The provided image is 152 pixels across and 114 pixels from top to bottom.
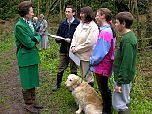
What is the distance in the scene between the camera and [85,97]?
6078mm

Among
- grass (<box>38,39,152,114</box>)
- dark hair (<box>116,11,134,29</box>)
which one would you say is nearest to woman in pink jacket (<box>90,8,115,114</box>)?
dark hair (<box>116,11,134,29</box>)

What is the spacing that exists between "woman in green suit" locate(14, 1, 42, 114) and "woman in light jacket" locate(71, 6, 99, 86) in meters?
0.93

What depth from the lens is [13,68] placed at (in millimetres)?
10898

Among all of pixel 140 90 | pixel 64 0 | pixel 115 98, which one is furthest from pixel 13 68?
pixel 64 0

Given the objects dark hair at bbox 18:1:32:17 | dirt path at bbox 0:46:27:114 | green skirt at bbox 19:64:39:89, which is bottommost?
dirt path at bbox 0:46:27:114

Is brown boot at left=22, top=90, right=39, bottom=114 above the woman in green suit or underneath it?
underneath

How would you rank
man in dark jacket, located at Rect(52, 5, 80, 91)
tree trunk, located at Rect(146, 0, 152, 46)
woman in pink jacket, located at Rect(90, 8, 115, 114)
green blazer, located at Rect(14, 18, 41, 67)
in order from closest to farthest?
woman in pink jacket, located at Rect(90, 8, 115, 114) < green blazer, located at Rect(14, 18, 41, 67) < man in dark jacket, located at Rect(52, 5, 80, 91) < tree trunk, located at Rect(146, 0, 152, 46)

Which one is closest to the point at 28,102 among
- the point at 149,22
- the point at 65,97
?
the point at 65,97

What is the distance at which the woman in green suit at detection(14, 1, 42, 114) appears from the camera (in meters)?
5.75

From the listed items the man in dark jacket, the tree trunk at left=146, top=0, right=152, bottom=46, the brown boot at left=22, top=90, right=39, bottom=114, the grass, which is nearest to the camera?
the brown boot at left=22, top=90, right=39, bottom=114

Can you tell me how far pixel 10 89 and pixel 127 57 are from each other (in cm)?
428

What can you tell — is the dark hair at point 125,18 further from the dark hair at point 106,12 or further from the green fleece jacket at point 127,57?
the dark hair at point 106,12

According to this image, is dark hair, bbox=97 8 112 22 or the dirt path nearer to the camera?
dark hair, bbox=97 8 112 22

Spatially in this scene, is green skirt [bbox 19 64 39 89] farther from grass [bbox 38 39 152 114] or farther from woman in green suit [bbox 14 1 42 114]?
grass [bbox 38 39 152 114]
